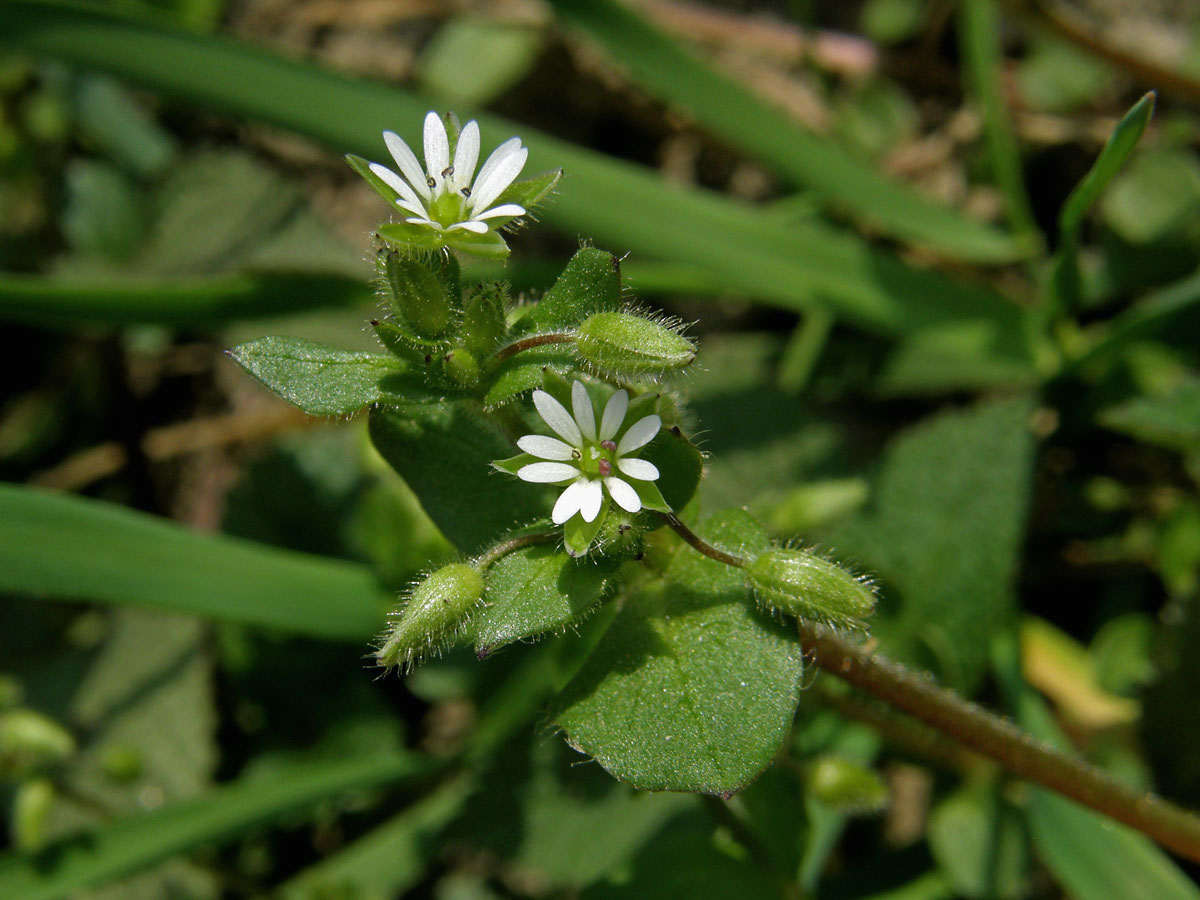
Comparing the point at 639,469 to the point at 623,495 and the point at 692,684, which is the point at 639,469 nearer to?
the point at 623,495

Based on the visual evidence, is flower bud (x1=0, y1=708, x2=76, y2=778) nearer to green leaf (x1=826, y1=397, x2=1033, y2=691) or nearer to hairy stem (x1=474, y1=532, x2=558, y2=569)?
hairy stem (x1=474, y1=532, x2=558, y2=569)

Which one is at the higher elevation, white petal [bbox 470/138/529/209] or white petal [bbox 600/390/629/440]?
white petal [bbox 470/138/529/209]

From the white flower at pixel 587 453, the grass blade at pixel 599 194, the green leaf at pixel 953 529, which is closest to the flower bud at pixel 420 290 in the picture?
the white flower at pixel 587 453

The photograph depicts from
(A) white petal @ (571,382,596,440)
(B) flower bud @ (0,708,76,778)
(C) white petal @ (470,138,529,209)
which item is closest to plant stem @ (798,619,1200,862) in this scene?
(A) white petal @ (571,382,596,440)

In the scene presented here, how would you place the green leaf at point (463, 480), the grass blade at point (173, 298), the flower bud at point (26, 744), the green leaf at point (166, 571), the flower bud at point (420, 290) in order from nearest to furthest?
the flower bud at point (420, 290)
the green leaf at point (463, 480)
the green leaf at point (166, 571)
the flower bud at point (26, 744)
the grass blade at point (173, 298)

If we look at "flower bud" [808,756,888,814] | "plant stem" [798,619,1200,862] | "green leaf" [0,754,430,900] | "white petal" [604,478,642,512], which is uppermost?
"white petal" [604,478,642,512]

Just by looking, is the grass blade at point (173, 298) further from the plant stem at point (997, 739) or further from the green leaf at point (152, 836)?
the plant stem at point (997, 739)
